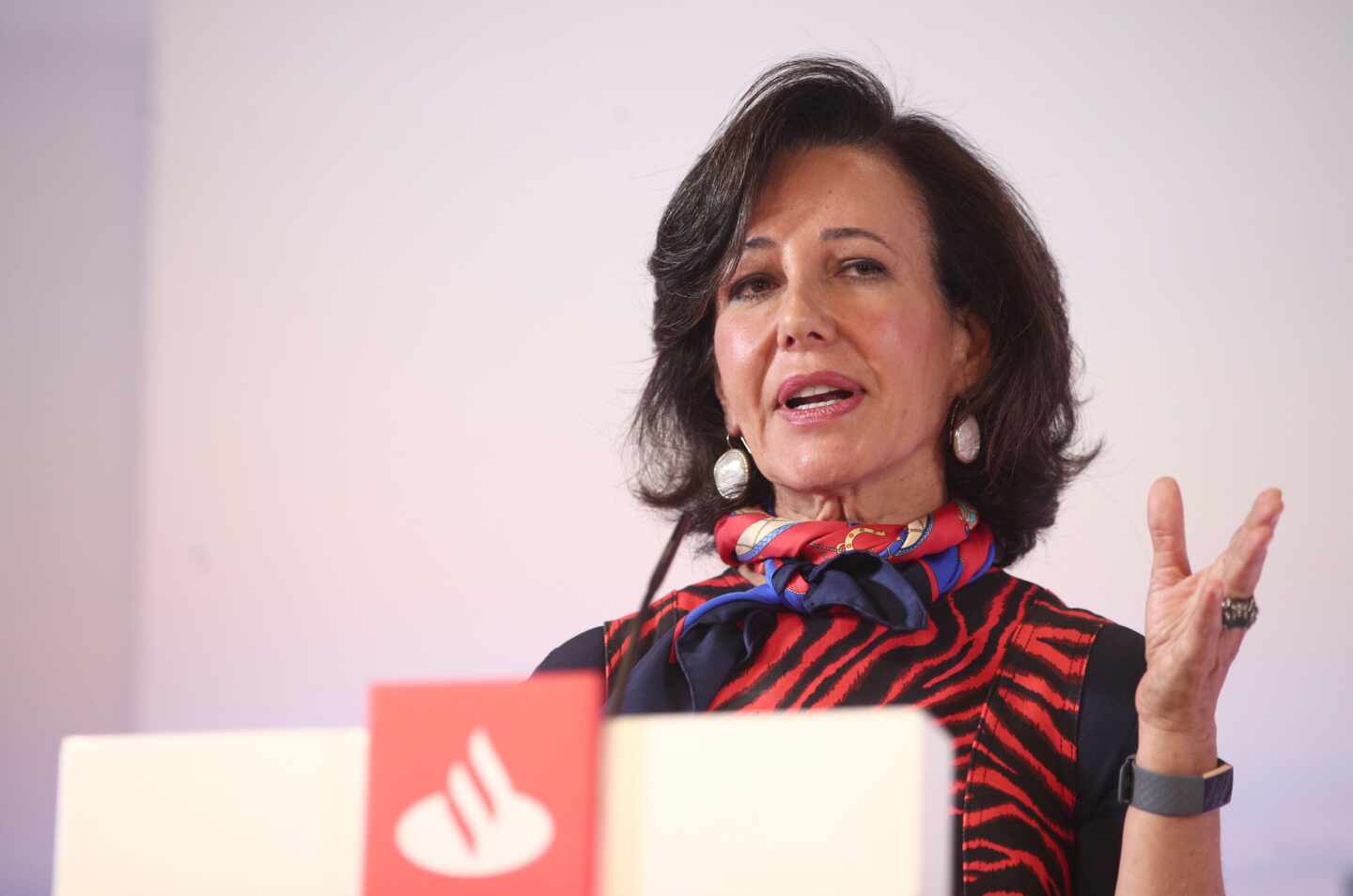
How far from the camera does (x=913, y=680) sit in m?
1.51

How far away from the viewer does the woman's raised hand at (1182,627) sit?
1.16 meters

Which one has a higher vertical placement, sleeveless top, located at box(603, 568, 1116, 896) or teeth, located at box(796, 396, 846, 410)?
teeth, located at box(796, 396, 846, 410)

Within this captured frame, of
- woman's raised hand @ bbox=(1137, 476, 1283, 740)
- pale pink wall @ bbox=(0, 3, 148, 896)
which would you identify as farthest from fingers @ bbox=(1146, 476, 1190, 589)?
pale pink wall @ bbox=(0, 3, 148, 896)

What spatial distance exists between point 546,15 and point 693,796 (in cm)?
214

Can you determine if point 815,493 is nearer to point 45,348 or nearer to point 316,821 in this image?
point 316,821

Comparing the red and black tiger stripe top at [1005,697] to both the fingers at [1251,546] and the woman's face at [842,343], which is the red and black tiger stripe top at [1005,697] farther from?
the fingers at [1251,546]

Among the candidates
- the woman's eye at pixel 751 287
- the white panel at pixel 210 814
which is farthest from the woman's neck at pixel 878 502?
the white panel at pixel 210 814

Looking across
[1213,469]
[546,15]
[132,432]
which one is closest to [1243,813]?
[1213,469]

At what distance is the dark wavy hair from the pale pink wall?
1286mm

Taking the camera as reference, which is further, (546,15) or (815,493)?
(546,15)

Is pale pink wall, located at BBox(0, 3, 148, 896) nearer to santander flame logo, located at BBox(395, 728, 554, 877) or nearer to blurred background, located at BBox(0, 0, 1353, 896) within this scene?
blurred background, located at BBox(0, 0, 1353, 896)

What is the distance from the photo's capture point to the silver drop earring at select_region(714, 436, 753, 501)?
1.78 m

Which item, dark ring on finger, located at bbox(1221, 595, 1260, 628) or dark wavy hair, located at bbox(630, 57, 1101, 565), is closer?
dark ring on finger, located at bbox(1221, 595, 1260, 628)

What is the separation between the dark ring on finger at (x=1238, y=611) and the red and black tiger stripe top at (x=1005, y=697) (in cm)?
26
